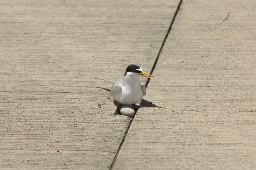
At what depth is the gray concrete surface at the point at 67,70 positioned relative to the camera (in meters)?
7.07

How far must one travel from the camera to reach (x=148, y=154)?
6.94 meters

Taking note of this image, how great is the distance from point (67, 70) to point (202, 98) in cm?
184

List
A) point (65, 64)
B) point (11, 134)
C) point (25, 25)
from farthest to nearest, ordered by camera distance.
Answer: point (25, 25), point (65, 64), point (11, 134)

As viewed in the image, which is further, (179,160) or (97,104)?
(97,104)

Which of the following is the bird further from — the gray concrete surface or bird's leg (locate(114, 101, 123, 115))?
the gray concrete surface

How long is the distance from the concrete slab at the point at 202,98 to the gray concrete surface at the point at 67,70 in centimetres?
26

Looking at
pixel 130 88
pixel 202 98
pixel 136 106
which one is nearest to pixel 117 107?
pixel 136 106

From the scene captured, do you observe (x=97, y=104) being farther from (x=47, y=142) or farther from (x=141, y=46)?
(x=141, y=46)

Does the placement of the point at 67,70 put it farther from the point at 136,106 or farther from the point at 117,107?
the point at 136,106

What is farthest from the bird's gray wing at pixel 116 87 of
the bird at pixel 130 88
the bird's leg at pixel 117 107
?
the bird's leg at pixel 117 107

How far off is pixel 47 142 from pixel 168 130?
1.33m

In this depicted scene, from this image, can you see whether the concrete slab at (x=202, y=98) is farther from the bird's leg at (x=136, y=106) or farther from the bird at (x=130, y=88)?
the bird at (x=130, y=88)

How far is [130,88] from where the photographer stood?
300 inches

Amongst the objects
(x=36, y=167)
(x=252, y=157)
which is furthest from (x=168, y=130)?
(x=36, y=167)
